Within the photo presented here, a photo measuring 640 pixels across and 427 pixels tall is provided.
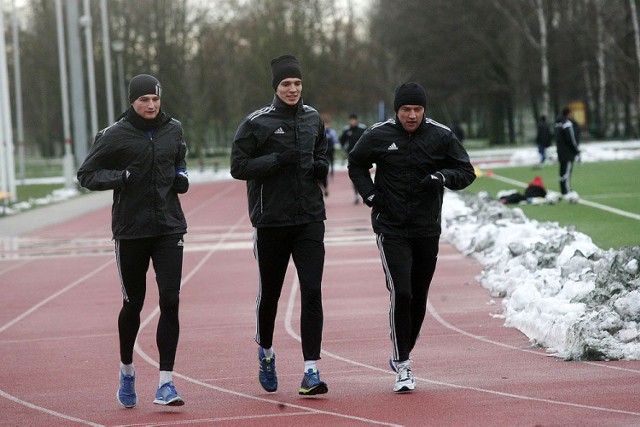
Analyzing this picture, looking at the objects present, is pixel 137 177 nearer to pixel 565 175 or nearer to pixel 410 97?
pixel 410 97

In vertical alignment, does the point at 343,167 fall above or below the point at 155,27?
below

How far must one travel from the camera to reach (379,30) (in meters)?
84.2

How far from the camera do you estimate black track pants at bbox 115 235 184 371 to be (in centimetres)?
771

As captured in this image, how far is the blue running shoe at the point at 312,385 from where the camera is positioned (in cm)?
779

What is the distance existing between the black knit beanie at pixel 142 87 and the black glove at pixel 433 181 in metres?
1.74

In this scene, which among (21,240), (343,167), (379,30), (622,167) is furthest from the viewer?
(379,30)

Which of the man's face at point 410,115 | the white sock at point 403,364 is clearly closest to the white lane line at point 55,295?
the white sock at point 403,364

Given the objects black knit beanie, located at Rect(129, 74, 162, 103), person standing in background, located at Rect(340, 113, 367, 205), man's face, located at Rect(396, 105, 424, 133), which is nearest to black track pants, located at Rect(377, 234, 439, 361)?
man's face, located at Rect(396, 105, 424, 133)

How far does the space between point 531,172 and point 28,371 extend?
107 feet

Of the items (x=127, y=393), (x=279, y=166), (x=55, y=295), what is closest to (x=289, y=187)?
(x=279, y=166)

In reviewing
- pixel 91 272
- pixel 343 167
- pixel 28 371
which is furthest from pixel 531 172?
pixel 28 371

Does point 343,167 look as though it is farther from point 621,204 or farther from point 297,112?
point 297,112

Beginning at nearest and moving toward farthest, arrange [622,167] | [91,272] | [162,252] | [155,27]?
[162,252] < [91,272] < [622,167] < [155,27]

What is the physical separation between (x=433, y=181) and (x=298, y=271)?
1.01m
